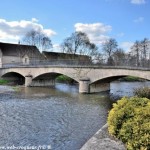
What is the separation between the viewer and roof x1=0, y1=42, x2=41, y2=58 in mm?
78250

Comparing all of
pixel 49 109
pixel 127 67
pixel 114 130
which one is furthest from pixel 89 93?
pixel 114 130

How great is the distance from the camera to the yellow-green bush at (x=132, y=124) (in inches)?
348

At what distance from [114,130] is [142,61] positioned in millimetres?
21993

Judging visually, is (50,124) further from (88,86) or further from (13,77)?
(13,77)

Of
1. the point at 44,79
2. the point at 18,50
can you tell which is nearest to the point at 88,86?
the point at 44,79

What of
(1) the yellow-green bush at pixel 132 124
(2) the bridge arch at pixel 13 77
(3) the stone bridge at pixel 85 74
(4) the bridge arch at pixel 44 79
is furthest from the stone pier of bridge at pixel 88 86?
(1) the yellow-green bush at pixel 132 124

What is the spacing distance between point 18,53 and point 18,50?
0.94m

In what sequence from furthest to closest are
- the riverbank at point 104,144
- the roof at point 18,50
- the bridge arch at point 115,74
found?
the roof at point 18,50, the bridge arch at point 115,74, the riverbank at point 104,144

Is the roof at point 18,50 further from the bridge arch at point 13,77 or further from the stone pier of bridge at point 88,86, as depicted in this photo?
the stone pier of bridge at point 88,86

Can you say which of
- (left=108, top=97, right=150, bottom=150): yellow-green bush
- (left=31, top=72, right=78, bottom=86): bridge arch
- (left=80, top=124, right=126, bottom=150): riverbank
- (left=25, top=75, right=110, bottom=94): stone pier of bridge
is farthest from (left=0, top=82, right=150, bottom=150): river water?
(left=31, top=72, right=78, bottom=86): bridge arch

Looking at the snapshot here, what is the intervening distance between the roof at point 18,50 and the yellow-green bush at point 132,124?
68.5 metres

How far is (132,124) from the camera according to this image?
9.27 metres

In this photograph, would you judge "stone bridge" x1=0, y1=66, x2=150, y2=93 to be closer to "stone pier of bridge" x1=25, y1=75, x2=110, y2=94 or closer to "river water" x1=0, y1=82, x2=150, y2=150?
"stone pier of bridge" x1=25, y1=75, x2=110, y2=94

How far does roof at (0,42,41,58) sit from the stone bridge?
25966mm
